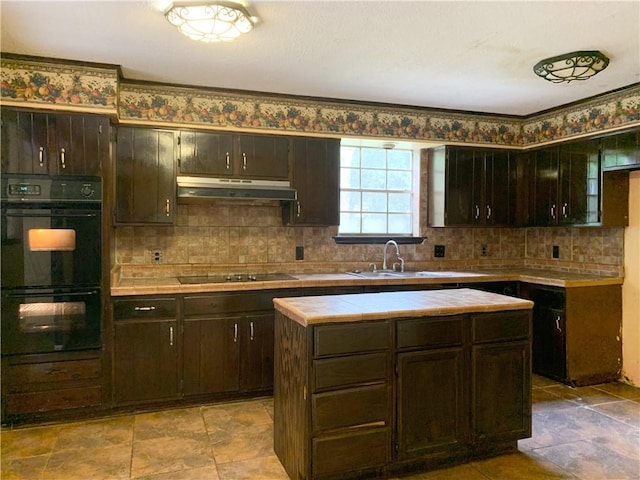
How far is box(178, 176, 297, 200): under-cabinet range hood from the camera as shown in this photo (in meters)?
3.74

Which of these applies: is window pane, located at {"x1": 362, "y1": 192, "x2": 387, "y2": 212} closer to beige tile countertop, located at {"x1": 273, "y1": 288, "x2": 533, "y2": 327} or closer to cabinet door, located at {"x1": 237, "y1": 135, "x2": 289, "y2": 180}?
cabinet door, located at {"x1": 237, "y1": 135, "x2": 289, "y2": 180}

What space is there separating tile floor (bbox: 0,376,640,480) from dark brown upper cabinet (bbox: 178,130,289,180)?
6.17 ft

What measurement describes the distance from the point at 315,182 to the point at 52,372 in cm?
250

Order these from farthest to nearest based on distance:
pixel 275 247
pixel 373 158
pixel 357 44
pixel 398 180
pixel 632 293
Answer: pixel 398 180 → pixel 373 158 → pixel 275 247 → pixel 632 293 → pixel 357 44

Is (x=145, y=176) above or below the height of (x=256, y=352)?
above

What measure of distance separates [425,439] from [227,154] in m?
2.63

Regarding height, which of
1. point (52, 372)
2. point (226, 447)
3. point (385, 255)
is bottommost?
point (226, 447)

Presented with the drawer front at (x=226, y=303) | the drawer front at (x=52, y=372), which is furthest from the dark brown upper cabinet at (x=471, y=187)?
the drawer front at (x=52, y=372)

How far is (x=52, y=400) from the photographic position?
128 inches

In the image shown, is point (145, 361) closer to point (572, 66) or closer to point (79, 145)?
point (79, 145)

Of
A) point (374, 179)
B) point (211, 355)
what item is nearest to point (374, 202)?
point (374, 179)

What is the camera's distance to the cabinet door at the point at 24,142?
315cm

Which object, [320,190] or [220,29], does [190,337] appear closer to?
[320,190]

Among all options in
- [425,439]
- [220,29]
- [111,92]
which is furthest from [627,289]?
[111,92]
